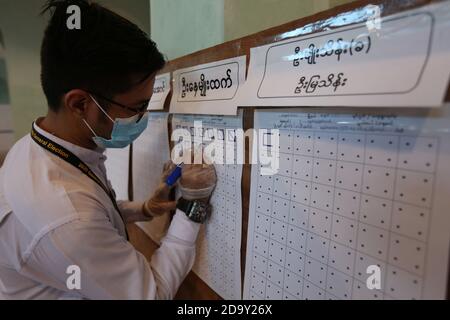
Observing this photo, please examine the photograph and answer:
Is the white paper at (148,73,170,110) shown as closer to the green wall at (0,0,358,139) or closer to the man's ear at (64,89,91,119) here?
the green wall at (0,0,358,139)

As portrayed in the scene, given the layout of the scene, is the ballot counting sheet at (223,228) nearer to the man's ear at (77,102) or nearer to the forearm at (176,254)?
the forearm at (176,254)

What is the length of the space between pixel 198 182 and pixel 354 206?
0.37m

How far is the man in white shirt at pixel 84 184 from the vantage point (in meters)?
0.48

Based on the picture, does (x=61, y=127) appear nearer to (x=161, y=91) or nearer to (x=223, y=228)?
(x=161, y=91)

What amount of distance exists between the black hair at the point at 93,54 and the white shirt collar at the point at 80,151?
0.07 metres

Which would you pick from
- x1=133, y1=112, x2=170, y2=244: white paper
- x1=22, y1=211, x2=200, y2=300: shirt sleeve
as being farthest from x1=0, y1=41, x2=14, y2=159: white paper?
x1=22, y1=211, x2=200, y2=300: shirt sleeve

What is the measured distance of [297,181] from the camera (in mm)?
424

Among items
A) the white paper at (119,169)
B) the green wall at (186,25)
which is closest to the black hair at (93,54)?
the green wall at (186,25)

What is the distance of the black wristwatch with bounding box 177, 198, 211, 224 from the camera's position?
25.0 inches

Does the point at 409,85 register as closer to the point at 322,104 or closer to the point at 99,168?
the point at 322,104

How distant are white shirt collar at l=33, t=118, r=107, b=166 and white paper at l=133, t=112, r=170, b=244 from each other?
175mm
